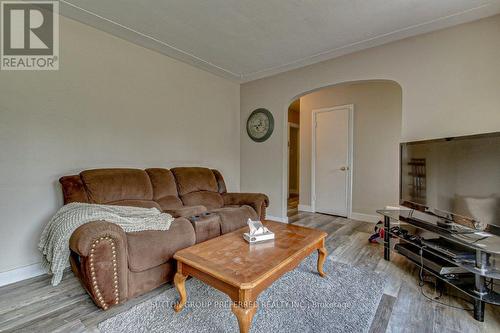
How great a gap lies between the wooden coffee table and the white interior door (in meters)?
2.52

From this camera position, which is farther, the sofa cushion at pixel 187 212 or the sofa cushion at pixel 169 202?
the sofa cushion at pixel 169 202

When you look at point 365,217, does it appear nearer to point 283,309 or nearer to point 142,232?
point 283,309

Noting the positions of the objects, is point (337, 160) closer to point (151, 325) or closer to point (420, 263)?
point (420, 263)

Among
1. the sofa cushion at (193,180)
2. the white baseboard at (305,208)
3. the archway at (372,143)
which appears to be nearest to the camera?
the sofa cushion at (193,180)

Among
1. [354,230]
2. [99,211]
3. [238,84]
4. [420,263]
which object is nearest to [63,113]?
[99,211]

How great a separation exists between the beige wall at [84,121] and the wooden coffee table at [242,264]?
166cm

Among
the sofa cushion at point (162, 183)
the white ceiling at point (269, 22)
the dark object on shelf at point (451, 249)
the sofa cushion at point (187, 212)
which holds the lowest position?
the dark object on shelf at point (451, 249)

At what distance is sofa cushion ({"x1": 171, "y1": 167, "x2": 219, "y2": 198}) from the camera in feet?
9.80

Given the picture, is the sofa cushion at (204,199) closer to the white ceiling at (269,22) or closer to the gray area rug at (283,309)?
A: the gray area rug at (283,309)

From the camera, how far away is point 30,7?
6.85 feet

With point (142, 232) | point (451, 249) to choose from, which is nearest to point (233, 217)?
point (142, 232)

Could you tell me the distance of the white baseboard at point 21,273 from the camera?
1979mm

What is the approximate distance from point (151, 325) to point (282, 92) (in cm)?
339

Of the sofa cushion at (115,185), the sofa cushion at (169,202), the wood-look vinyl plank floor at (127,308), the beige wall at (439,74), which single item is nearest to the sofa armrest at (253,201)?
the sofa cushion at (169,202)
